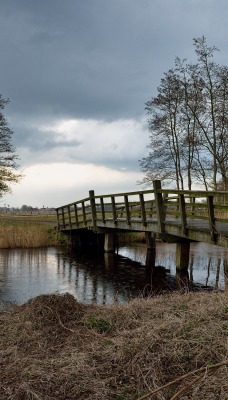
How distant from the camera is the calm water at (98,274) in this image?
10414mm

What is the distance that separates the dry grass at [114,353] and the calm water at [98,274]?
2.97 metres

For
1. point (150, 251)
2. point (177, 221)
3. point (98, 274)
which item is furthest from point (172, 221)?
point (150, 251)

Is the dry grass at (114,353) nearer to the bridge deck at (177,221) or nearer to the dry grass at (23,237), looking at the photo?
the bridge deck at (177,221)

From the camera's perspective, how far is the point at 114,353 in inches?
155

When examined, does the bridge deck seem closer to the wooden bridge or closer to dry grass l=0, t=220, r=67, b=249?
the wooden bridge

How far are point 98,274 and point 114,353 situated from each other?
964 centimetres

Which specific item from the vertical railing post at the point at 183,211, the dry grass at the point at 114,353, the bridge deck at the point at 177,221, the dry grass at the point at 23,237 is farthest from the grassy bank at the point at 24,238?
the dry grass at the point at 114,353

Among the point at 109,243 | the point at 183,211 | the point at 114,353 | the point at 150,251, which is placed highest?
the point at 183,211

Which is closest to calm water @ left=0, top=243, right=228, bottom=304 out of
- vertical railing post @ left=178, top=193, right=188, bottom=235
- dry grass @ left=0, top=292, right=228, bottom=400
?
vertical railing post @ left=178, top=193, right=188, bottom=235

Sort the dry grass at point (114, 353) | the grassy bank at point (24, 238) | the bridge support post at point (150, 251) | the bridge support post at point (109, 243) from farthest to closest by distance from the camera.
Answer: the grassy bank at point (24, 238), the bridge support post at point (109, 243), the bridge support post at point (150, 251), the dry grass at point (114, 353)

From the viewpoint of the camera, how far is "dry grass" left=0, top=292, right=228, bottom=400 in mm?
3293

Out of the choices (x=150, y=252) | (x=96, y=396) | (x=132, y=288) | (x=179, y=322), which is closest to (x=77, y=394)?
(x=96, y=396)

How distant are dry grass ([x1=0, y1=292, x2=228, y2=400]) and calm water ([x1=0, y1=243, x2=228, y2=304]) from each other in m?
2.97

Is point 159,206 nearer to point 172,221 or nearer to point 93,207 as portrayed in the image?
point 172,221
